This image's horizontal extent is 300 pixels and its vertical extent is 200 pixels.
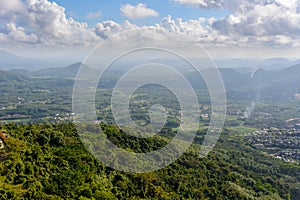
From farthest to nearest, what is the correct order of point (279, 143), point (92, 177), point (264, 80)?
point (264, 80) < point (279, 143) < point (92, 177)

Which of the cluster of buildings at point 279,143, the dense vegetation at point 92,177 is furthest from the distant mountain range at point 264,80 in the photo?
the dense vegetation at point 92,177

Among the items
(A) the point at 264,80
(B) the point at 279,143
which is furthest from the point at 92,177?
(A) the point at 264,80

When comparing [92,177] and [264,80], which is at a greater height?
[92,177]

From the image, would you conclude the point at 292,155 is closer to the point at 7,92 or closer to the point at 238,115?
the point at 238,115

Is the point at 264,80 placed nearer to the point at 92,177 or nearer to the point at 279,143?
the point at 279,143

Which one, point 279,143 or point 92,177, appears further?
point 279,143

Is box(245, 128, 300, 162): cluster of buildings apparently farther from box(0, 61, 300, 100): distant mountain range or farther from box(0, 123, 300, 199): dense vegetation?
box(0, 61, 300, 100): distant mountain range
